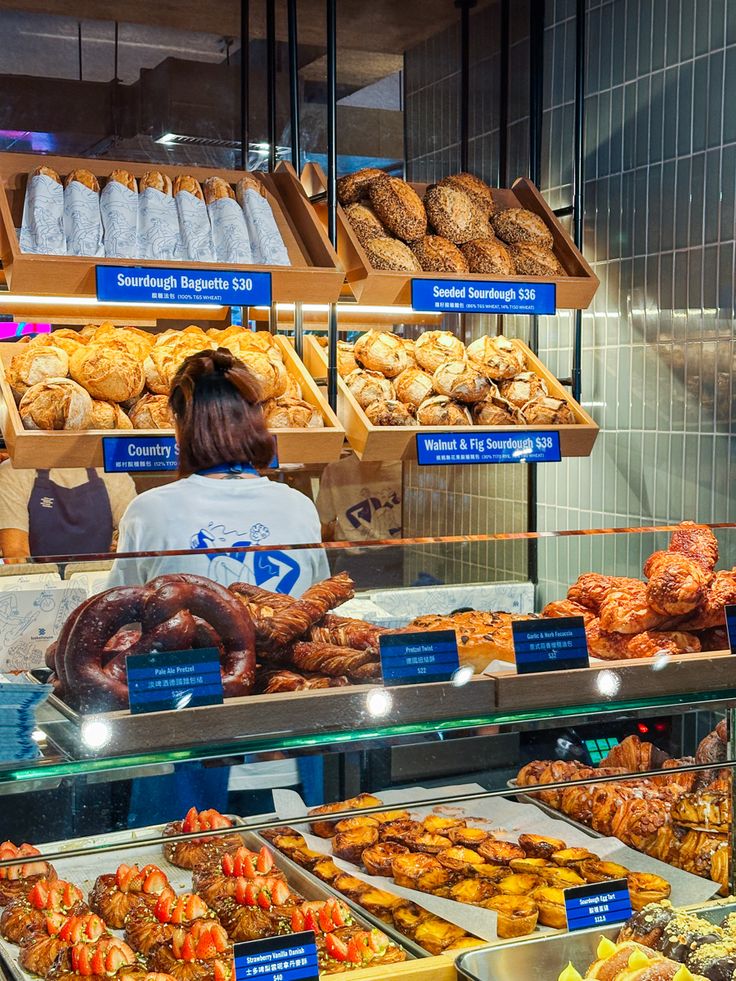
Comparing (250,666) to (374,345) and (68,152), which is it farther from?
(68,152)

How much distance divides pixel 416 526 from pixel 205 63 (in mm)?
1991

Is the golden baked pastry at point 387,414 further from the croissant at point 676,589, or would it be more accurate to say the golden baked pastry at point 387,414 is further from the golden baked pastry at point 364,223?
the croissant at point 676,589

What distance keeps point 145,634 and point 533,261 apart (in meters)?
2.27

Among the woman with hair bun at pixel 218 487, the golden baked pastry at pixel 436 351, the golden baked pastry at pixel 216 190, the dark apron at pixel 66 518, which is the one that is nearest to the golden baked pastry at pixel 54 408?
the woman with hair bun at pixel 218 487

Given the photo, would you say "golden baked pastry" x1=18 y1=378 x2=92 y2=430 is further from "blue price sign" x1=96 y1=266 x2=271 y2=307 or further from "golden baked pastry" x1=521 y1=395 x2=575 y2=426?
"golden baked pastry" x1=521 y1=395 x2=575 y2=426

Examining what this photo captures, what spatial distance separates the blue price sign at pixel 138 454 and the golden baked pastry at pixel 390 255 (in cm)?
73

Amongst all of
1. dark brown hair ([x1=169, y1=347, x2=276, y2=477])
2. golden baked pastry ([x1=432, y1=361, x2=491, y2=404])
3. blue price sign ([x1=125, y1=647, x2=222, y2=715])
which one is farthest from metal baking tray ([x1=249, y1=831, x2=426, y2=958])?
golden baked pastry ([x1=432, y1=361, x2=491, y2=404])

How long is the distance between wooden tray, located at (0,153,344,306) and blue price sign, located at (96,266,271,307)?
0.02 metres

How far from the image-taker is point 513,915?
1.66m

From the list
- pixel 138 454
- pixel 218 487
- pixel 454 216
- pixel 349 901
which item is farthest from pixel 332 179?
pixel 349 901

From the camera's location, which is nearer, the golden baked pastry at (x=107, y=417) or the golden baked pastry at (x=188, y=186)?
the golden baked pastry at (x=107, y=417)

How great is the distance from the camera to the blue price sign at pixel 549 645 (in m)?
1.35

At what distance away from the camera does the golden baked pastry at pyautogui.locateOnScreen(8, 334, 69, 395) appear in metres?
2.76

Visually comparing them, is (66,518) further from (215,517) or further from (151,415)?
(215,517)
